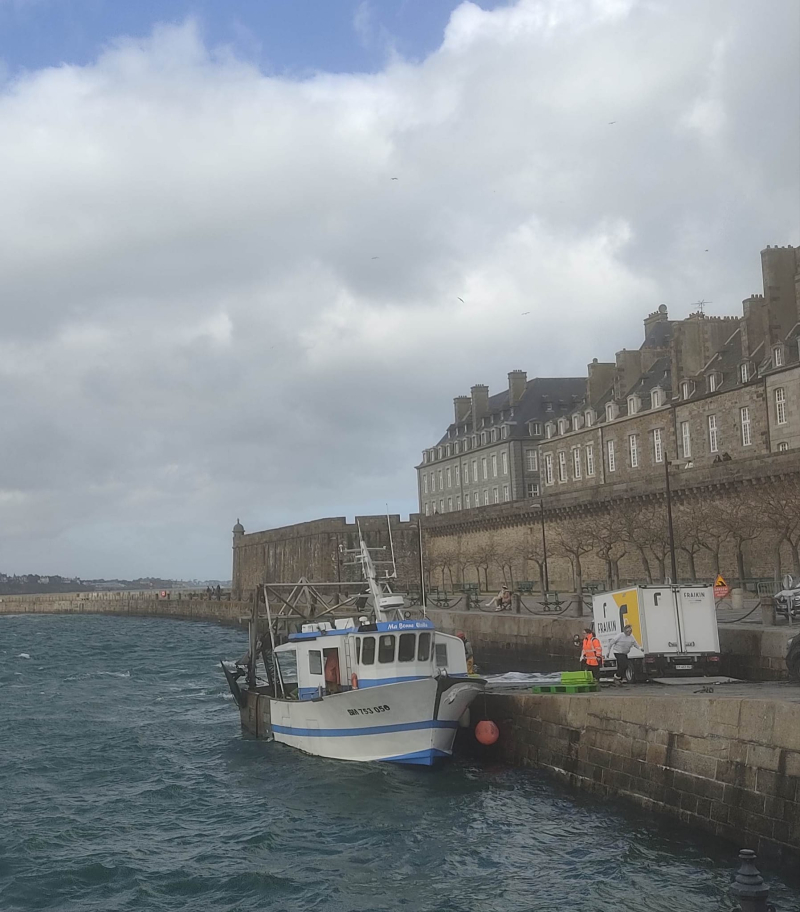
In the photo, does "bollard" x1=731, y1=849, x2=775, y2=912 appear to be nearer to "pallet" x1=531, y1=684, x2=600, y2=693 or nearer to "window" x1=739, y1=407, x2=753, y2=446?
"pallet" x1=531, y1=684, x2=600, y2=693

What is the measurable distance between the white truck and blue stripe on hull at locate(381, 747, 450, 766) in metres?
4.78

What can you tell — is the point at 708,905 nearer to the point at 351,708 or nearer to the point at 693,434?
the point at 351,708

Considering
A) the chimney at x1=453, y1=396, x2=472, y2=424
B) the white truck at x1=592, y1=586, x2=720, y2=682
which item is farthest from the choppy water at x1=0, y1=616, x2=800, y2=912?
the chimney at x1=453, y1=396, x2=472, y2=424

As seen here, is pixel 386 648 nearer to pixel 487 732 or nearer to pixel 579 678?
pixel 487 732

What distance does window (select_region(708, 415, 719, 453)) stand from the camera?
183 feet

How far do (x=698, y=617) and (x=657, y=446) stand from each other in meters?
38.4

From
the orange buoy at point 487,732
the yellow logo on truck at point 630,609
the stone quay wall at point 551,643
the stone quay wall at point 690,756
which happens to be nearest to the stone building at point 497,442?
the stone quay wall at point 551,643

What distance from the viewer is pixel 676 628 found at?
2439cm

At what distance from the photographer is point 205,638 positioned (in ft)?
226

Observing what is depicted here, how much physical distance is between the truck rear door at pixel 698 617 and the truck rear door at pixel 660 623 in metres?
0.19

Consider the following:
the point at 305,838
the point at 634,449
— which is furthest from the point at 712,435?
the point at 305,838

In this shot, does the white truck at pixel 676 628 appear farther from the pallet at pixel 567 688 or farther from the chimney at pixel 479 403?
the chimney at pixel 479 403

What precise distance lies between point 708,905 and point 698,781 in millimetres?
2365

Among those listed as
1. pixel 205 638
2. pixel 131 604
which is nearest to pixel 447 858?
pixel 205 638
